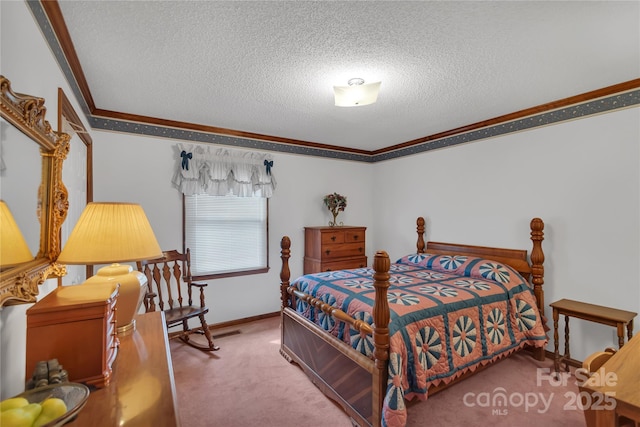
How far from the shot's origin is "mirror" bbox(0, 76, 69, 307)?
0.89m

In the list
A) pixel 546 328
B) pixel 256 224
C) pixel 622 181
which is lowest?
pixel 546 328

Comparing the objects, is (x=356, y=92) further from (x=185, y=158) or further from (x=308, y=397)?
(x=308, y=397)

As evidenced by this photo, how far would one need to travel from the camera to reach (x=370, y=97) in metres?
2.40

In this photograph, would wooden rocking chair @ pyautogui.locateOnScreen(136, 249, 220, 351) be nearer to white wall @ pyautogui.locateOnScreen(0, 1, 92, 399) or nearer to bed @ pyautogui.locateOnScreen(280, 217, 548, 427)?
bed @ pyautogui.locateOnScreen(280, 217, 548, 427)

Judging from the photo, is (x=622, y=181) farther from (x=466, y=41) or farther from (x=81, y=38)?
(x=81, y=38)

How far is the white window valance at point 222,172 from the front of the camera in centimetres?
339

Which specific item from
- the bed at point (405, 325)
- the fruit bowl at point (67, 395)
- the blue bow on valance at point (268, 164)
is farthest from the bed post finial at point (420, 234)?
the fruit bowl at point (67, 395)

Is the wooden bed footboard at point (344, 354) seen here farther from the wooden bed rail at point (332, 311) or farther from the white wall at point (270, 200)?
the white wall at point (270, 200)

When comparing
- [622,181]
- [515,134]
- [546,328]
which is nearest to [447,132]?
[515,134]

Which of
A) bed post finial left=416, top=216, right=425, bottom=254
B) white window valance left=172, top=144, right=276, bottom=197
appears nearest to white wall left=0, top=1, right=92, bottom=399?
white window valance left=172, top=144, right=276, bottom=197

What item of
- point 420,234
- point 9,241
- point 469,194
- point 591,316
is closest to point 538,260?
point 591,316

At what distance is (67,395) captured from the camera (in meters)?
0.85

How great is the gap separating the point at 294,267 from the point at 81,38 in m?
3.21

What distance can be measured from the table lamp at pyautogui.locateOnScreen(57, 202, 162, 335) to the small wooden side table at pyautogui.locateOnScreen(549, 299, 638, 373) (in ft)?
10.3
